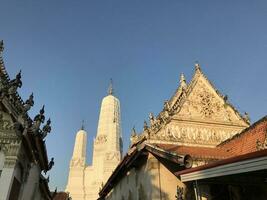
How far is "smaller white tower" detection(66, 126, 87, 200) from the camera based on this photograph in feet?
177

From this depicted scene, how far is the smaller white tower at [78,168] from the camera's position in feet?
177

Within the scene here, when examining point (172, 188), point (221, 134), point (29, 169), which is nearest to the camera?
point (172, 188)

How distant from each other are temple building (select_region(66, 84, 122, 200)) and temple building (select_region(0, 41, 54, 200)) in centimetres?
3685

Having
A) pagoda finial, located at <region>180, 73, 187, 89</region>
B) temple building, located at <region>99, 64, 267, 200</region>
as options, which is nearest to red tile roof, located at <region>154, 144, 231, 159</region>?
temple building, located at <region>99, 64, 267, 200</region>

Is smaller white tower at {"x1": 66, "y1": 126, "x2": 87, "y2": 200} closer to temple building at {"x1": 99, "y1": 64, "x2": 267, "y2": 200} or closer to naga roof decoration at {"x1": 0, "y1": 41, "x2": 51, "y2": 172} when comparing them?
temple building at {"x1": 99, "y1": 64, "x2": 267, "y2": 200}

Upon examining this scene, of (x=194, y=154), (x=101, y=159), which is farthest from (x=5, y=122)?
(x=101, y=159)

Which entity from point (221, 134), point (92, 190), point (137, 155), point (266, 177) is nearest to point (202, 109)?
point (221, 134)

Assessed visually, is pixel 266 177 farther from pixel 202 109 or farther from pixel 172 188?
pixel 202 109

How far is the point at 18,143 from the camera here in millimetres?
11102

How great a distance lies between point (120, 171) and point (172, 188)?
4742 mm

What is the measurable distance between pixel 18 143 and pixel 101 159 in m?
44.5

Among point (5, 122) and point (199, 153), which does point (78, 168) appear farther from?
point (199, 153)

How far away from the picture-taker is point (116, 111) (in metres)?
55.8

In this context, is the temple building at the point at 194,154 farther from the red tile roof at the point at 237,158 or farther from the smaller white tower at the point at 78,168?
the smaller white tower at the point at 78,168
